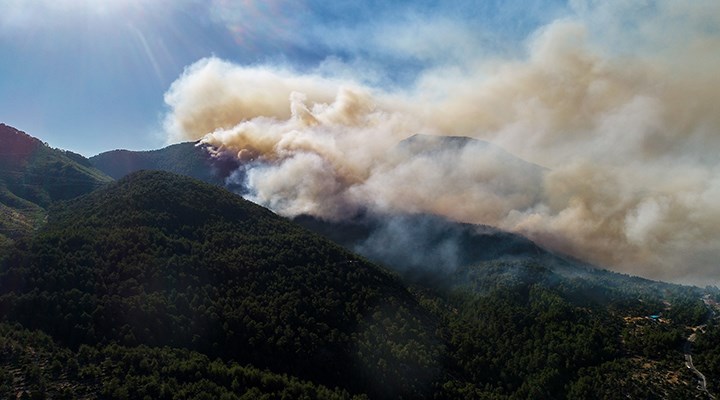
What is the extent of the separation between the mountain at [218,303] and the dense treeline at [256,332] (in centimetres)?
46

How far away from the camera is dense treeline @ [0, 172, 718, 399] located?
114250mm

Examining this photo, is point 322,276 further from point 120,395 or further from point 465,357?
point 120,395

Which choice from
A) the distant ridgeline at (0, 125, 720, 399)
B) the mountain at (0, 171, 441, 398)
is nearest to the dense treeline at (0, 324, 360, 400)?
the distant ridgeline at (0, 125, 720, 399)

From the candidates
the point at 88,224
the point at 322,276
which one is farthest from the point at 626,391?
the point at 88,224

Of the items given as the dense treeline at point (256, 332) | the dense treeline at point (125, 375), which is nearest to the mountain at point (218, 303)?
the dense treeline at point (256, 332)

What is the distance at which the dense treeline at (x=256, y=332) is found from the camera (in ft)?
375

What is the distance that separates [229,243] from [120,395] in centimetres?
9547

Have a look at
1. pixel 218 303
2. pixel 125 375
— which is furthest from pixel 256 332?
pixel 125 375

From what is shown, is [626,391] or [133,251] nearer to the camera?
[626,391]

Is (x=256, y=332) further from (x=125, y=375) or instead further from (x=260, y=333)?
(x=125, y=375)

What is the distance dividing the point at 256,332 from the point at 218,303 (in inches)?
641

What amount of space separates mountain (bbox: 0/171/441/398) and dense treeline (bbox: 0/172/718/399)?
18.0 inches

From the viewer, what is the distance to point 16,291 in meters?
133

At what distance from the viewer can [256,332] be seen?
A: 476 feet
